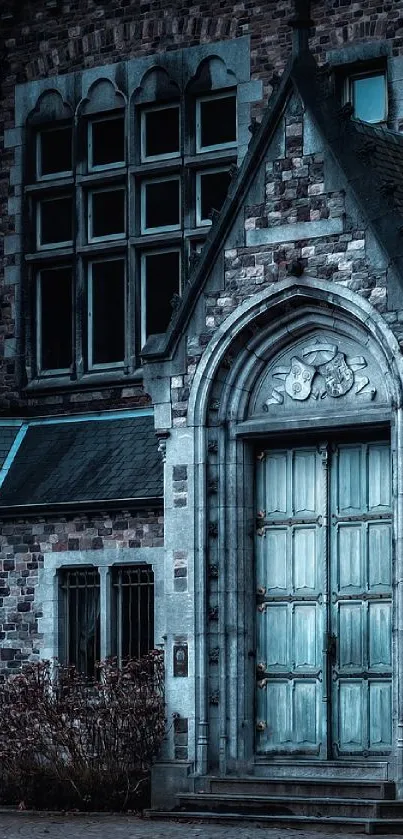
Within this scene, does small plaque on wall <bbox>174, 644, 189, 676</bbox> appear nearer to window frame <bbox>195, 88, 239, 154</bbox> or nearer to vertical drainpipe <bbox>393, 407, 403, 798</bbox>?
vertical drainpipe <bbox>393, 407, 403, 798</bbox>

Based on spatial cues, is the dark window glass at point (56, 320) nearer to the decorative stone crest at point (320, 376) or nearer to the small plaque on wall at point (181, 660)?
the decorative stone crest at point (320, 376)

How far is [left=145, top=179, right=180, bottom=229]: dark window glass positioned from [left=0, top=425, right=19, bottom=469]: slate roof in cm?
289

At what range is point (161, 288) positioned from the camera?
23.3 meters

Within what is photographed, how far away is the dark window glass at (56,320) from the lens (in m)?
24.1

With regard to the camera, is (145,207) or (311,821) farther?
(145,207)

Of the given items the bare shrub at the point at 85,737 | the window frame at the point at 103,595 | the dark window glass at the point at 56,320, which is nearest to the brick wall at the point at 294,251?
the window frame at the point at 103,595

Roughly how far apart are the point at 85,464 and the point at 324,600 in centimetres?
448

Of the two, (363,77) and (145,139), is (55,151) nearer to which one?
(145,139)

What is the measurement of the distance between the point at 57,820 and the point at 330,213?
6.15 metres

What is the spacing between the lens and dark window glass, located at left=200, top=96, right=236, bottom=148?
22.8 m

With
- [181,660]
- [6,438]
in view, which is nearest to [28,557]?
[6,438]

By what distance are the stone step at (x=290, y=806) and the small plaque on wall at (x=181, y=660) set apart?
1181mm

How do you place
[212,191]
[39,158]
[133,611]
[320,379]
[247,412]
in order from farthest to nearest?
[39,158], [212,191], [133,611], [247,412], [320,379]

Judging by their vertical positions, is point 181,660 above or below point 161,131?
below
